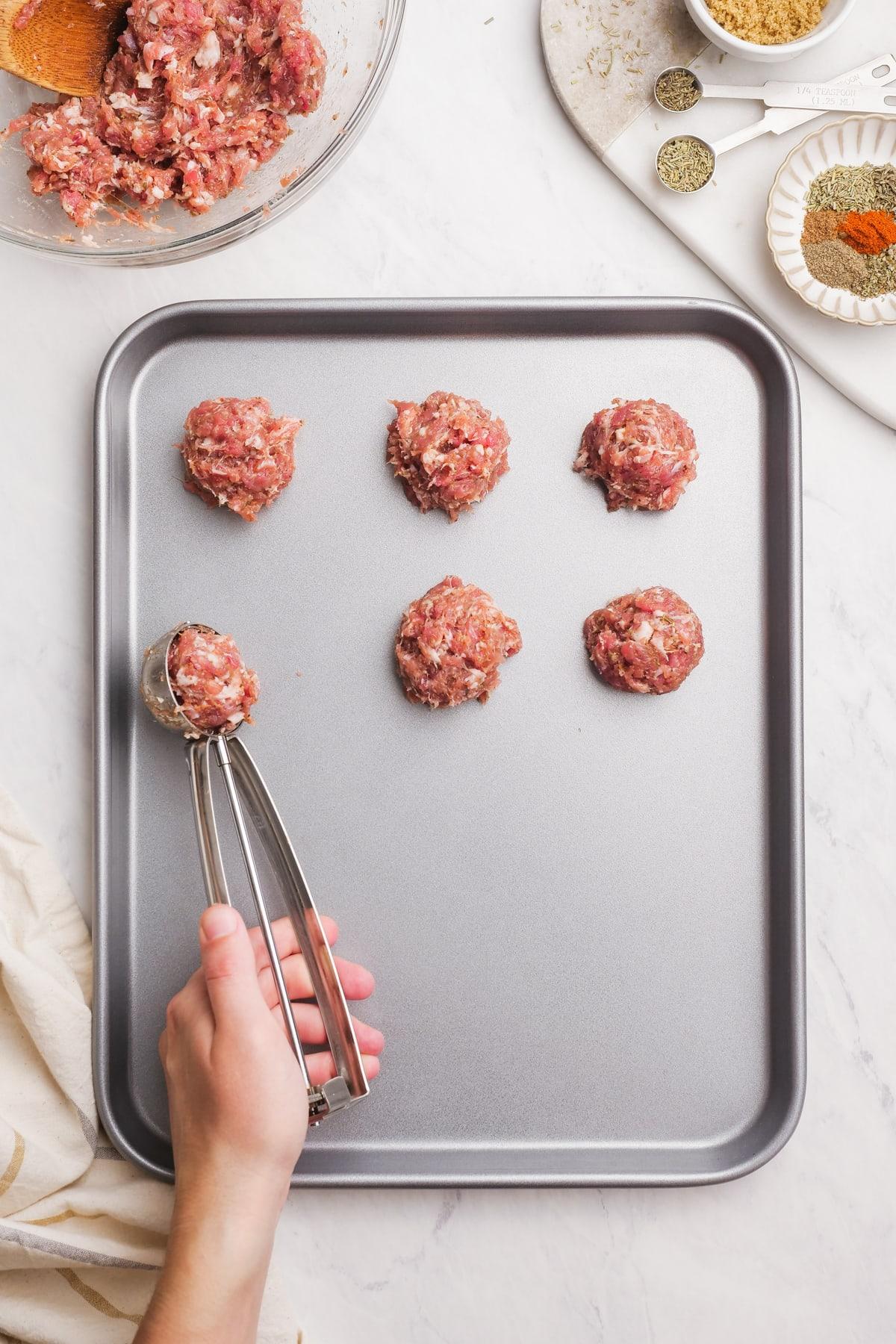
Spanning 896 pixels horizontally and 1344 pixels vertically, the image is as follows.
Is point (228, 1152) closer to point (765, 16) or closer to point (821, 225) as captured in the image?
→ point (821, 225)

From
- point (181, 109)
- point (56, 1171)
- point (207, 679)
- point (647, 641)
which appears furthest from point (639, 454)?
point (56, 1171)

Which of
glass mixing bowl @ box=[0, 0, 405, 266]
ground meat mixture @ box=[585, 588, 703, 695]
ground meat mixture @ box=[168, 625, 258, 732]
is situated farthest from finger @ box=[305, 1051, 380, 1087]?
glass mixing bowl @ box=[0, 0, 405, 266]

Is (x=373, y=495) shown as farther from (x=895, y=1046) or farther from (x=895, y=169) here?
(x=895, y=1046)

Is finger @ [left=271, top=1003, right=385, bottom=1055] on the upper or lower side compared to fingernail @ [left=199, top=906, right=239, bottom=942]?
lower

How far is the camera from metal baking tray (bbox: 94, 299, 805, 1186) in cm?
215

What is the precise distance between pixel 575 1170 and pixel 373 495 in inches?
59.5

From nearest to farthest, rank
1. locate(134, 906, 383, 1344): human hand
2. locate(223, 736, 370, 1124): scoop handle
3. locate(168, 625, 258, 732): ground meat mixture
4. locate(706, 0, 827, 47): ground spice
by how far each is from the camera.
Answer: locate(134, 906, 383, 1344): human hand, locate(223, 736, 370, 1124): scoop handle, locate(168, 625, 258, 732): ground meat mixture, locate(706, 0, 827, 47): ground spice

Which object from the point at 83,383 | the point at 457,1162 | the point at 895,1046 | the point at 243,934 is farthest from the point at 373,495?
the point at 895,1046

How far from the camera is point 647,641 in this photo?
2.04 metres

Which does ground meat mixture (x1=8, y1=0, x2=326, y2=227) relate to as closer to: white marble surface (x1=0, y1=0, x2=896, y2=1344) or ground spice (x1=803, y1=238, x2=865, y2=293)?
white marble surface (x1=0, y1=0, x2=896, y2=1344)

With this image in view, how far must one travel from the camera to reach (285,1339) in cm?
209

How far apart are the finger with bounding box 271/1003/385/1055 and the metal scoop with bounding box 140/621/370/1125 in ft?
0.35

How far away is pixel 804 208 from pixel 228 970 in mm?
1954

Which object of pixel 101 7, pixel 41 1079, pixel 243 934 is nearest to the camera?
pixel 243 934
